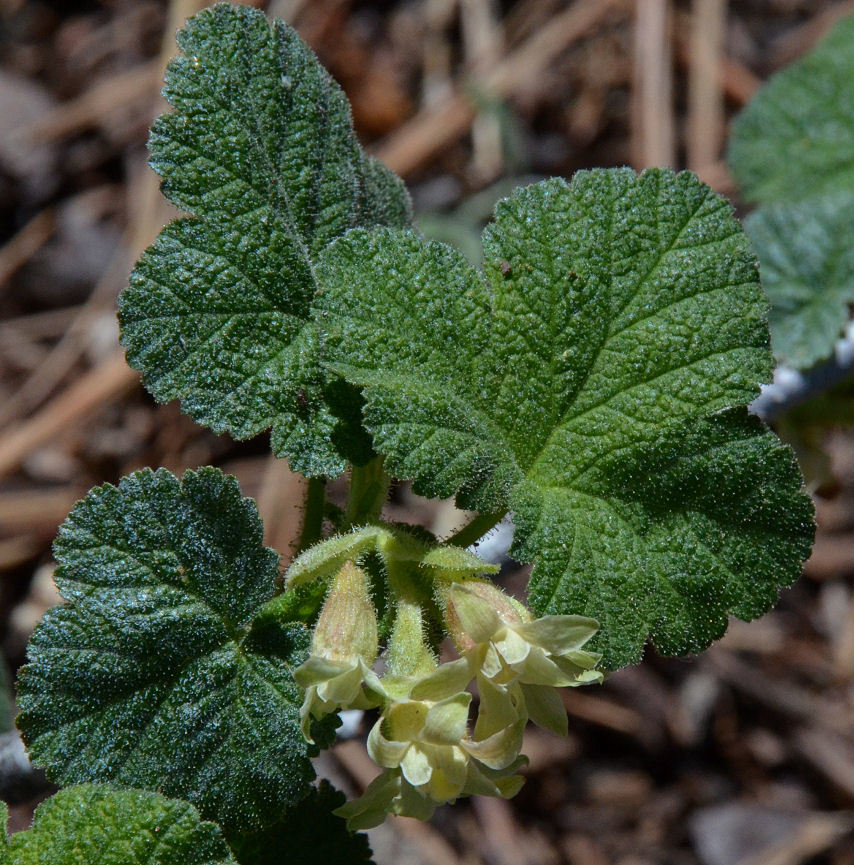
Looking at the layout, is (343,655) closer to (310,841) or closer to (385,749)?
(385,749)

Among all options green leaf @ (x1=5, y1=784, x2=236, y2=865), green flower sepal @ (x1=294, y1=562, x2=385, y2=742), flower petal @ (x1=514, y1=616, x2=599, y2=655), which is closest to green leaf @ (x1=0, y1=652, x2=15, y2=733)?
green leaf @ (x1=5, y1=784, x2=236, y2=865)

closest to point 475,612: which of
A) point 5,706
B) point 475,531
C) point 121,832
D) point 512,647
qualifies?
Result: point 512,647

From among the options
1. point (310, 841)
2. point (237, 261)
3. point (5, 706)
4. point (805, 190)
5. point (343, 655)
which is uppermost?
point (237, 261)

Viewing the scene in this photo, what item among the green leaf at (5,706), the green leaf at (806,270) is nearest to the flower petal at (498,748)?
the green leaf at (806,270)

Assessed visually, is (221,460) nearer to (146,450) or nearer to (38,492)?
(146,450)

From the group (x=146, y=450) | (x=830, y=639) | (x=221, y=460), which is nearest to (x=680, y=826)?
(x=830, y=639)
